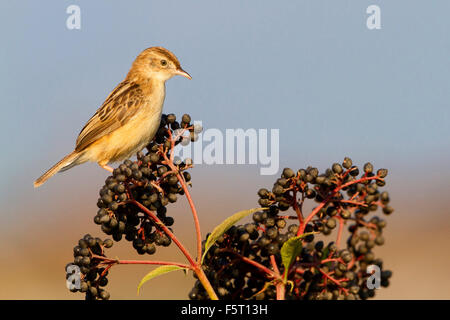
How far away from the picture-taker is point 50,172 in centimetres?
796

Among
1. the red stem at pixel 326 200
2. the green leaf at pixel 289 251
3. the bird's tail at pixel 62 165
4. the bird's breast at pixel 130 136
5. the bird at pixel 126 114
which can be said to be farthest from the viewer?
the bird's tail at pixel 62 165

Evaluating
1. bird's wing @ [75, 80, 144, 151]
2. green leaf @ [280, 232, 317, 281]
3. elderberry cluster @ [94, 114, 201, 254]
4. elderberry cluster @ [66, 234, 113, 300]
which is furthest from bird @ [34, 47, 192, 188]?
green leaf @ [280, 232, 317, 281]

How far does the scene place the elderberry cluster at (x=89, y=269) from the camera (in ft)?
11.2

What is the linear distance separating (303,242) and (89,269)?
1352mm

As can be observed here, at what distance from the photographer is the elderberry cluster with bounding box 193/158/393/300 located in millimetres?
3371

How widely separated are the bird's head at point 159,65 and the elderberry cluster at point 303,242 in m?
4.94

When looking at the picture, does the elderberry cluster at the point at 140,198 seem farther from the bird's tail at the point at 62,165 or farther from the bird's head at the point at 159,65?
the bird's head at the point at 159,65

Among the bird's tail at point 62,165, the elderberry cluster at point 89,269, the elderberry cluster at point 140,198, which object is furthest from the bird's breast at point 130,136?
the elderberry cluster at point 89,269

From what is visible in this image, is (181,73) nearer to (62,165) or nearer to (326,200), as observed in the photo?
(62,165)

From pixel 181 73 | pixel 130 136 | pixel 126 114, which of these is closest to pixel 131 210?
pixel 130 136

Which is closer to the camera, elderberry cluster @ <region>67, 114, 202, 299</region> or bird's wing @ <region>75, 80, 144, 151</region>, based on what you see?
elderberry cluster @ <region>67, 114, 202, 299</region>

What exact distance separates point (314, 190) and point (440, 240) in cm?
1766

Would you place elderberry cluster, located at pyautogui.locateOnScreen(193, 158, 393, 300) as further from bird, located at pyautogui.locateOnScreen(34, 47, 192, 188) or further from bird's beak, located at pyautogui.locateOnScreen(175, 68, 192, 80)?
bird's beak, located at pyautogui.locateOnScreen(175, 68, 192, 80)

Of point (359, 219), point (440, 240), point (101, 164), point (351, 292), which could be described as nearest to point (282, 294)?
point (351, 292)
